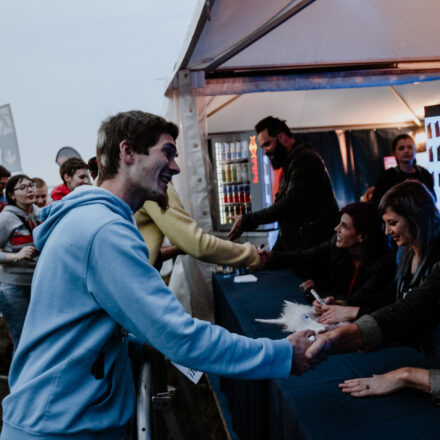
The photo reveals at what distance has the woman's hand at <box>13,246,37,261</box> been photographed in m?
3.19

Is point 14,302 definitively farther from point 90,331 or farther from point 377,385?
point 377,385

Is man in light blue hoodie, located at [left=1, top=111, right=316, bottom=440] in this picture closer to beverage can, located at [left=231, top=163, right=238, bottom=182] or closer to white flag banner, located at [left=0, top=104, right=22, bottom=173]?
beverage can, located at [left=231, top=163, right=238, bottom=182]

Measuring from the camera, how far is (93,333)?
1.02m

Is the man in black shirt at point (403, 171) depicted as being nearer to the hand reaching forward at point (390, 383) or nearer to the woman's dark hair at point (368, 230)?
the woman's dark hair at point (368, 230)

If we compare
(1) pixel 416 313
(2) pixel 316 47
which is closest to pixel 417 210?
(1) pixel 416 313

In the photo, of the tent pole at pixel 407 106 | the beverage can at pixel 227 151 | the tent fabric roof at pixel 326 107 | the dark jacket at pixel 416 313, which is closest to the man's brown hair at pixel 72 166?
the dark jacket at pixel 416 313

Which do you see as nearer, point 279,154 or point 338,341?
point 338,341

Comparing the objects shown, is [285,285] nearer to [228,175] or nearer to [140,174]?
[140,174]

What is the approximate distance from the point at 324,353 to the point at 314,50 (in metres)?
3.58

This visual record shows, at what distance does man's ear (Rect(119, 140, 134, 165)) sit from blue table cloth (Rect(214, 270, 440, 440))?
0.93 metres

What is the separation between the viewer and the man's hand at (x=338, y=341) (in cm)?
138

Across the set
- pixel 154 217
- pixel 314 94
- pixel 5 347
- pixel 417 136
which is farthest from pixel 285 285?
pixel 417 136

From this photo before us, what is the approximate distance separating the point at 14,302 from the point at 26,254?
51cm

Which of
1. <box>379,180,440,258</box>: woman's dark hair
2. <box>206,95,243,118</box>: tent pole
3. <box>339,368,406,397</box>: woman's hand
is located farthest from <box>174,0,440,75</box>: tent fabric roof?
<box>206,95,243,118</box>: tent pole
